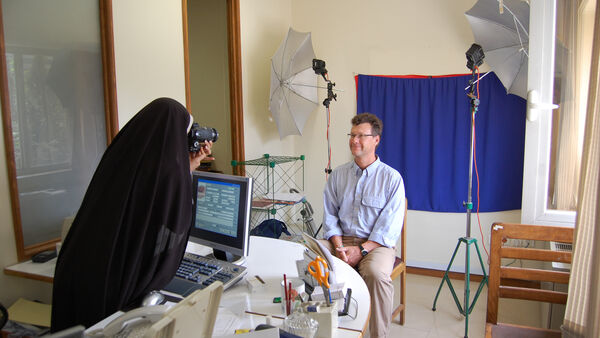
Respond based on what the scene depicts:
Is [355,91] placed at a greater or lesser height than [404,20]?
lesser

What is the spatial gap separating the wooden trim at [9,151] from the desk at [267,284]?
0.47ft

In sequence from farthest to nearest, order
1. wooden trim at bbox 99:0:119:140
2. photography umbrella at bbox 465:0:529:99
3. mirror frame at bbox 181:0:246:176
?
mirror frame at bbox 181:0:246:176 < photography umbrella at bbox 465:0:529:99 < wooden trim at bbox 99:0:119:140

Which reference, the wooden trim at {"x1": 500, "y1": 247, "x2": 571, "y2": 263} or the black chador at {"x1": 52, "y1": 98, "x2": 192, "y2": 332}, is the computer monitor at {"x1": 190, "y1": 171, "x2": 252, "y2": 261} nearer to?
the black chador at {"x1": 52, "y1": 98, "x2": 192, "y2": 332}

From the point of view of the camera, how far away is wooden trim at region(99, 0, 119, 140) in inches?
89.4

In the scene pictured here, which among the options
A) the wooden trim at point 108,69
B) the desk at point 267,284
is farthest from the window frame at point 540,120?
the wooden trim at point 108,69

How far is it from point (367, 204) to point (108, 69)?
1.74 metres

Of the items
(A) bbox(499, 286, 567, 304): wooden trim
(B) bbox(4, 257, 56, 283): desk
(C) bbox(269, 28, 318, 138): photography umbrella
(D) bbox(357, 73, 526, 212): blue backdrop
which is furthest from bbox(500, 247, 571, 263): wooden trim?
(C) bbox(269, 28, 318, 138): photography umbrella

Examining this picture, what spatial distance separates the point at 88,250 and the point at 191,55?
10.7 ft

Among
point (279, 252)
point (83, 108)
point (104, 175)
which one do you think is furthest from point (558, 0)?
point (83, 108)

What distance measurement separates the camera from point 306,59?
11.0 feet

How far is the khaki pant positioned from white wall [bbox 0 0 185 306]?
1649 mm

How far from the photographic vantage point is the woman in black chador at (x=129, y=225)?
110cm

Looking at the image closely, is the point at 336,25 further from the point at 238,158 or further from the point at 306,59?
the point at 238,158

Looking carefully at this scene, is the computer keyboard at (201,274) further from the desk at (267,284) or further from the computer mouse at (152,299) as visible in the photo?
the computer mouse at (152,299)
